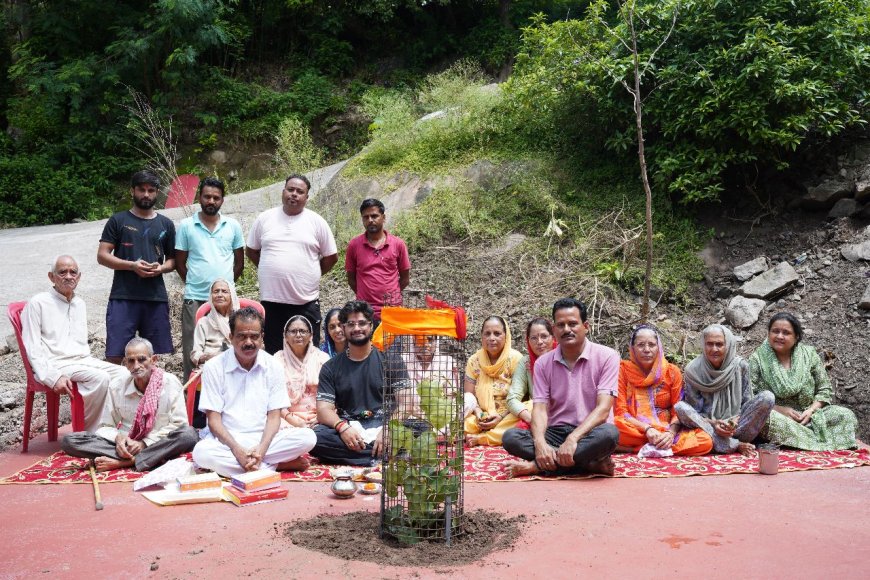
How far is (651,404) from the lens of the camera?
6098 mm

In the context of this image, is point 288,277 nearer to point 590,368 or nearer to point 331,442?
point 331,442

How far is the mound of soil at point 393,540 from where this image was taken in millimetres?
3799

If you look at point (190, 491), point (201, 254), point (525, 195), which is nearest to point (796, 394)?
point (190, 491)

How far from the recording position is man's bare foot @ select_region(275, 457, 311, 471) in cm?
555

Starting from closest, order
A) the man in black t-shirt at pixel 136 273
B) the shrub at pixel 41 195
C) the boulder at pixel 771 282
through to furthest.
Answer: the man in black t-shirt at pixel 136 273
the boulder at pixel 771 282
the shrub at pixel 41 195

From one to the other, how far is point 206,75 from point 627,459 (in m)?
15.3

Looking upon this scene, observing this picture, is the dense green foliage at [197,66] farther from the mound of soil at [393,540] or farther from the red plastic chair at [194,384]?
the mound of soil at [393,540]

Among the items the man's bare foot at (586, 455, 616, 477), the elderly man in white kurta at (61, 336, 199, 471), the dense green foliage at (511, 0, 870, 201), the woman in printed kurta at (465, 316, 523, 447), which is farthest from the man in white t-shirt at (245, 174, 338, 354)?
the dense green foliage at (511, 0, 870, 201)

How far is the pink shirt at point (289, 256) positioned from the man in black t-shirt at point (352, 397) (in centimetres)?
71

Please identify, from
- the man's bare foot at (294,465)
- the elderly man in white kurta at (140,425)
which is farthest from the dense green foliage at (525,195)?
the elderly man in white kurta at (140,425)

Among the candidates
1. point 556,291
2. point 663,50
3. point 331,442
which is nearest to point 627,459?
point 331,442

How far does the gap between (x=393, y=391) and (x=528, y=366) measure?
1.67 m

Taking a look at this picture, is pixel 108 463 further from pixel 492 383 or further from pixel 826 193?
pixel 826 193

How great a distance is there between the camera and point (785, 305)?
27.3 feet
